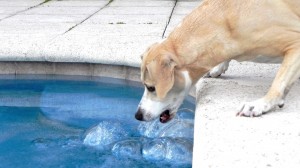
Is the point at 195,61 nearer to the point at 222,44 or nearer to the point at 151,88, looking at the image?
the point at 222,44

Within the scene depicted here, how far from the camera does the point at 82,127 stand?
473cm

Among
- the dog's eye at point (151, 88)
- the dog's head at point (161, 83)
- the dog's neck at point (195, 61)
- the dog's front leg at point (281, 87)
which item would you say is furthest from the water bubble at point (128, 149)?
the dog's front leg at point (281, 87)

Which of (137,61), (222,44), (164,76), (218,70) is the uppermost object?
(222,44)

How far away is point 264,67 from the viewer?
500 centimetres

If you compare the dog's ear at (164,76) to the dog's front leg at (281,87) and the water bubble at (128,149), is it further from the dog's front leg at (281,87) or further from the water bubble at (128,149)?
the water bubble at (128,149)

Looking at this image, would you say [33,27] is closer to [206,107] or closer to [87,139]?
[87,139]

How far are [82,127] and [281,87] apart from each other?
1769 millimetres

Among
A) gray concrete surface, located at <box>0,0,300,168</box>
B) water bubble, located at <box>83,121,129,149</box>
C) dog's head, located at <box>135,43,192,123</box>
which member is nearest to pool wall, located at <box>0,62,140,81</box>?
gray concrete surface, located at <box>0,0,300,168</box>

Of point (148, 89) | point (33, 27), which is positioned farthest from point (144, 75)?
point (33, 27)

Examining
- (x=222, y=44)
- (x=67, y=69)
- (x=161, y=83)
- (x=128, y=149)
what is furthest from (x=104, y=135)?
(x=67, y=69)

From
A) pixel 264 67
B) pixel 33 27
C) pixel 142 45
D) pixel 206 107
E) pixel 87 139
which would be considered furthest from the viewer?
pixel 33 27

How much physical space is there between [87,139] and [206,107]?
3.54 feet

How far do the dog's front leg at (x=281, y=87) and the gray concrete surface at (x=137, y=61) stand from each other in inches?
2.3

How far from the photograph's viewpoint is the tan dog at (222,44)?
3.72 meters
